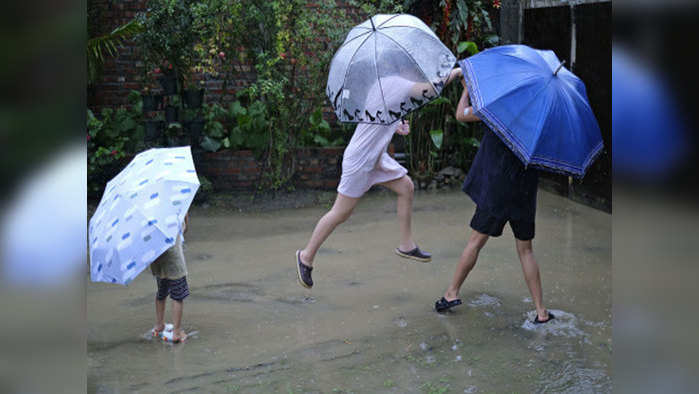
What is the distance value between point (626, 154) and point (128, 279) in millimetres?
3267

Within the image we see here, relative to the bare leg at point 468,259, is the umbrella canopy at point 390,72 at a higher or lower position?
higher

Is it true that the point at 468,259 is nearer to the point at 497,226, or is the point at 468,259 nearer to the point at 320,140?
the point at 497,226

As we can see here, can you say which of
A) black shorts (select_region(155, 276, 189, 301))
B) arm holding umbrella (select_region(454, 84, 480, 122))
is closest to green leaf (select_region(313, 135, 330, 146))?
arm holding umbrella (select_region(454, 84, 480, 122))

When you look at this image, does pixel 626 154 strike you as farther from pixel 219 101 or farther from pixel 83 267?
pixel 219 101

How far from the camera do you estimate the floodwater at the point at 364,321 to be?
4.08 meters

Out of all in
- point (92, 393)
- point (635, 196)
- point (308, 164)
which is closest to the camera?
point (635, 196)

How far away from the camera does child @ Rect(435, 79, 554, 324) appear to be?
4574 millimetres

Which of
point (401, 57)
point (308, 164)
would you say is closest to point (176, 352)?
point (401, 57)

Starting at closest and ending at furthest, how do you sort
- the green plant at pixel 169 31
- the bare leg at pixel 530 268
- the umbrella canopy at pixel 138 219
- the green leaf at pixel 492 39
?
the umbrella canopy at pixel 138 219, the bare leg at pixel 530 268, the green plant at pixel 169 31, the green leaf at pixel 492 39

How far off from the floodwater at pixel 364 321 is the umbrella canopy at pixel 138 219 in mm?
693

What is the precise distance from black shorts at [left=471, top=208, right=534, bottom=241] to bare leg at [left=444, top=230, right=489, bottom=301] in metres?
0.06

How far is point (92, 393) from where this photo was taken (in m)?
3.91

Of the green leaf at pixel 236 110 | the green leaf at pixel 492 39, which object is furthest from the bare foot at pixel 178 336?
the green leaf at pixel 492 39

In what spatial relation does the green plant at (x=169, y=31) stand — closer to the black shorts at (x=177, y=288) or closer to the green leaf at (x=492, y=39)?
the green leaf at (x=492, y=39)
